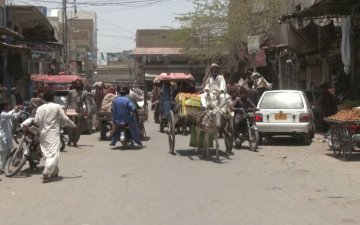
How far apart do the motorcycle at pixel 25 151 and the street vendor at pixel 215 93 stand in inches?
160

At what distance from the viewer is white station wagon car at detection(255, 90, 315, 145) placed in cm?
1730

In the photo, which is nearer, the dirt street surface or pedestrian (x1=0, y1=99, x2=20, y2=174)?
the dirt street surface

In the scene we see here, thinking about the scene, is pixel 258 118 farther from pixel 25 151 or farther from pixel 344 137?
pixel 25 151

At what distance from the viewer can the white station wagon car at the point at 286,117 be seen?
17.3 m

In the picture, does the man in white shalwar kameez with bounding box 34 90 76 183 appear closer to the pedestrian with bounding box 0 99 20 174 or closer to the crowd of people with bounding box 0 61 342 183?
the crowd of people with bounding box 0 61 342 183

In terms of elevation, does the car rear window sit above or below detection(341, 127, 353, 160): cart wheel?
above

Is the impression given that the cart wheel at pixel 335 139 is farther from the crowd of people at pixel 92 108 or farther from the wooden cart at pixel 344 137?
the crowd of people at pixel 92 108

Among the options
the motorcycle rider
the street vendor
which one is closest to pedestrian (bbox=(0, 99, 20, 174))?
the street vendor

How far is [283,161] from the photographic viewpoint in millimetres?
14000

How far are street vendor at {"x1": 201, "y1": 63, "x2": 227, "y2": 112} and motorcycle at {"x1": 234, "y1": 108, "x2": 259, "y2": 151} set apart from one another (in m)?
2.28

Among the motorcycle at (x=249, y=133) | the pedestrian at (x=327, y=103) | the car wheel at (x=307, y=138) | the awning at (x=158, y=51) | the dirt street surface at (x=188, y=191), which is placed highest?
the awning at (x=158, y=51)

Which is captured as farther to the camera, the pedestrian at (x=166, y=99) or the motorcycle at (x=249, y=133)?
the pedestrian at (x=166, y=99)

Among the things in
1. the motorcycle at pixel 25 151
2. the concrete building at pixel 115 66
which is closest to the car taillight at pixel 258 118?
the motorcycle at pixel 25 151

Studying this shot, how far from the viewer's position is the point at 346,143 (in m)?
13.5
